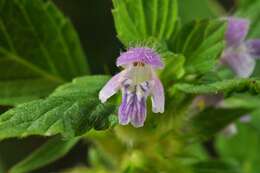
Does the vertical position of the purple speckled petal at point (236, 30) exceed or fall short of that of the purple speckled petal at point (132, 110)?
it exceeds it

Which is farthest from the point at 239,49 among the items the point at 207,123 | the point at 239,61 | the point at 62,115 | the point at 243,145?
the point at 243,145

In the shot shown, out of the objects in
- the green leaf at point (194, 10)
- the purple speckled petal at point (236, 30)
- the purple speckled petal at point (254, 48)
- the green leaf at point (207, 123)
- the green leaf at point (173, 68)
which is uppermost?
the green leaf at point (194, 10)

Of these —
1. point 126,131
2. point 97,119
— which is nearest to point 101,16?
point 126,131

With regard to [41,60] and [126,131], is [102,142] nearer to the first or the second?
[126,131]

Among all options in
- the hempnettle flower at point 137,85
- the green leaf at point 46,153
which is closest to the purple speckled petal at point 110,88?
the hempnettle flower at point 137,85

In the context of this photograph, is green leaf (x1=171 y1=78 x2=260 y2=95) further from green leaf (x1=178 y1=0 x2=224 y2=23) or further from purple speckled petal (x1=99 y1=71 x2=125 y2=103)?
green leaf (x1=178 y1=0 x2=224 y2=23)

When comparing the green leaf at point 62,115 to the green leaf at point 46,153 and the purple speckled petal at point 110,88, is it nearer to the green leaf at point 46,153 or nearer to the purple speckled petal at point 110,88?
the purple speckled petal at point 110,88

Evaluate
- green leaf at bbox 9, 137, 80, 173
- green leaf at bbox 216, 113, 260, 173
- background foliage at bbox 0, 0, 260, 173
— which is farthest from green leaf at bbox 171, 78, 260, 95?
green leaf at bbox 216, 113, 260, 173
